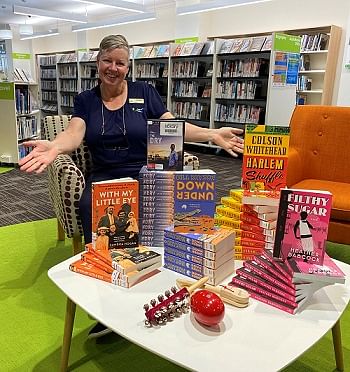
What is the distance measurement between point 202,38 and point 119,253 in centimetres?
702

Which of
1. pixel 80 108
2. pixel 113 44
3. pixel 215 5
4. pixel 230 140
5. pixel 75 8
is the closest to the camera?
pixel 230 140

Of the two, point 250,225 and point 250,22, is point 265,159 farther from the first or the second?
point 250,22

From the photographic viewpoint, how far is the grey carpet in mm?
3477

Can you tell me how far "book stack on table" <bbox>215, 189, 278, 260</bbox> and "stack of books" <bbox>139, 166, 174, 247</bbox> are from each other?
9.1 inches

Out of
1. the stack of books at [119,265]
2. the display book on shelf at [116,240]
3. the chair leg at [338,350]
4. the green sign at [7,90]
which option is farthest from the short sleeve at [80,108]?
the green sign at [7,90]

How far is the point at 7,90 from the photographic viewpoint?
5.25m

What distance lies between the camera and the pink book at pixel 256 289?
1213 mm

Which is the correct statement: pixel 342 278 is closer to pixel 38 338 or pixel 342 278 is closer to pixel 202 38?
pixel 38 338

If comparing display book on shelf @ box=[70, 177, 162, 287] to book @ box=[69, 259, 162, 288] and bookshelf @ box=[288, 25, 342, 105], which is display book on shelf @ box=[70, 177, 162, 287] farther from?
bookshelf @ box=[288, 25, 342, 105]

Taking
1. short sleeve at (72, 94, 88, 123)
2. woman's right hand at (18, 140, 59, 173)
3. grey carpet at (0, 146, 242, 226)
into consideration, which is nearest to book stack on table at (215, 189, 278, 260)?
woman's right hand at (18, 140, 59, 173)

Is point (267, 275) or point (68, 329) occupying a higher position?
point (267, 275)

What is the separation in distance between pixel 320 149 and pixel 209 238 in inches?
69.9

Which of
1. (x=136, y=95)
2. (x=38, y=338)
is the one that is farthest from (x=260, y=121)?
(x=38, y=338)

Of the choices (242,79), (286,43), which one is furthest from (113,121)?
(242,79)
